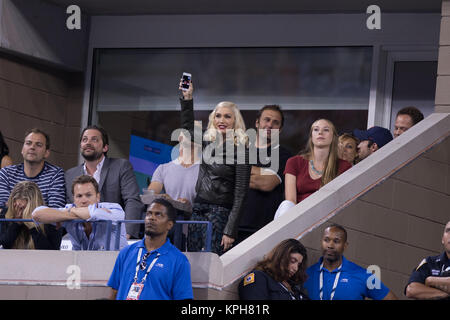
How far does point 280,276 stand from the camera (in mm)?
7344

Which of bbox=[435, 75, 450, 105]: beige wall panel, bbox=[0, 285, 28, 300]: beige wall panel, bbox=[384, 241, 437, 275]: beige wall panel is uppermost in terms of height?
bbox=[435, 75, 450, 105]: beige wall panel

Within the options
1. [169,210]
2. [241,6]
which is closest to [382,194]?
[169,210]

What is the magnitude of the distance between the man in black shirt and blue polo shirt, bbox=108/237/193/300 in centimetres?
125

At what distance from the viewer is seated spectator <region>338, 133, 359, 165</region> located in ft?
30.6

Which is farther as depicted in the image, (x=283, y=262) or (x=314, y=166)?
(x=314, y=166)

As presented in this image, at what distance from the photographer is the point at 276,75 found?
12320 mm

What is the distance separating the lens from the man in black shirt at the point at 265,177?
851 centimetres

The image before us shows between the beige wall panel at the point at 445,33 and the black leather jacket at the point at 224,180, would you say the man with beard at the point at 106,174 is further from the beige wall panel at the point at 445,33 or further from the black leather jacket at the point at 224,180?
the beige wall panel at the point at 445,33

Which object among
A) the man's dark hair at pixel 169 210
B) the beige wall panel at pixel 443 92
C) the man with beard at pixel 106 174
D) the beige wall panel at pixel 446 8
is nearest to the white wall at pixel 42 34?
the man with beard at pixel 106 174

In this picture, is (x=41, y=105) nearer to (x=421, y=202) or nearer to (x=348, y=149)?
(x=348, y=149)

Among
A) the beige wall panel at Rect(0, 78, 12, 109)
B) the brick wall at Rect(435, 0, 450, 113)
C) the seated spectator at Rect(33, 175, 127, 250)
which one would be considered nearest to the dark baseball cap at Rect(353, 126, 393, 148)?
the brick wall at Rect(435, 0, 450, 113)

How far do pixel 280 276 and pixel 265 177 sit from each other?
56.7 inches

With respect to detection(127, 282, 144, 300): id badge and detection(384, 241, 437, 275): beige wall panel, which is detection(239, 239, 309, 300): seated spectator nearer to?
detection(127, 282, 144, 300): id badge
